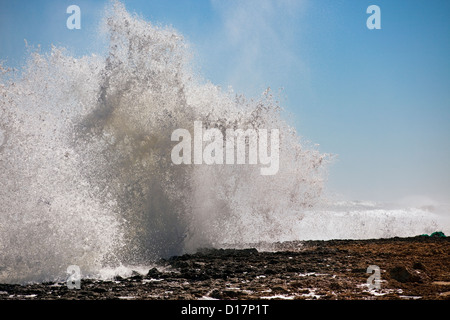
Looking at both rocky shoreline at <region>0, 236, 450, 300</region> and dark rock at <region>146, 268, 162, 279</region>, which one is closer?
rocky shoreline at <region>0, 236, 450, 300</region>

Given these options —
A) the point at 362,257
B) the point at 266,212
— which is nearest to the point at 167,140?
the point at 266,212

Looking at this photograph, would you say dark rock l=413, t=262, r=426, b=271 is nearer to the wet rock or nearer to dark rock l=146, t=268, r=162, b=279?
the wet rock

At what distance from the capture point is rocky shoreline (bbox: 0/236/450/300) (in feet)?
27.4

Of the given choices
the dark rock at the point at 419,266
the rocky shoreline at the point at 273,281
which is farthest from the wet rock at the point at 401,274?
the dark rock at the point at 419,266

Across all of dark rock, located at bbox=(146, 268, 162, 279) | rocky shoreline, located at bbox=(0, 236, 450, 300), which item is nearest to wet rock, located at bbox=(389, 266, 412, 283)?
rocky shoreline, located at bbox=(0, 236, 450, 300)

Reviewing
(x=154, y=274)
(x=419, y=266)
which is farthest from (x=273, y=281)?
(x=419, y=266)

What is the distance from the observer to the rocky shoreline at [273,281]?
8.34m

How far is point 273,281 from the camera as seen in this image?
32.9 feet

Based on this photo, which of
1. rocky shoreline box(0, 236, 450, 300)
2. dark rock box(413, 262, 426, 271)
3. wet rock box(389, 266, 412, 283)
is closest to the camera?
rocky shoreline box(0, 236, 450, 300)

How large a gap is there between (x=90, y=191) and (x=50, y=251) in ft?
12.4

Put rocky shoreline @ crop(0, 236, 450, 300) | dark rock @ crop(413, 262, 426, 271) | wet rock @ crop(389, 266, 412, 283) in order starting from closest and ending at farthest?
rocky shoreline @ crop(0, 236, 450, 300) < wet rock @ crop(389, 266, 412, 283) < dark rock @ crop(413, 262, 426, 271)

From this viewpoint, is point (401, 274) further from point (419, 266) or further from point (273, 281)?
point (273, 281)

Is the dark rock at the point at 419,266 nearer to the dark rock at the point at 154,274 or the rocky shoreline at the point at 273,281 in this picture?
the rocky shoreline at the point at 273,281

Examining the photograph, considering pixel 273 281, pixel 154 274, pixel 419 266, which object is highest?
pixel 419 266
